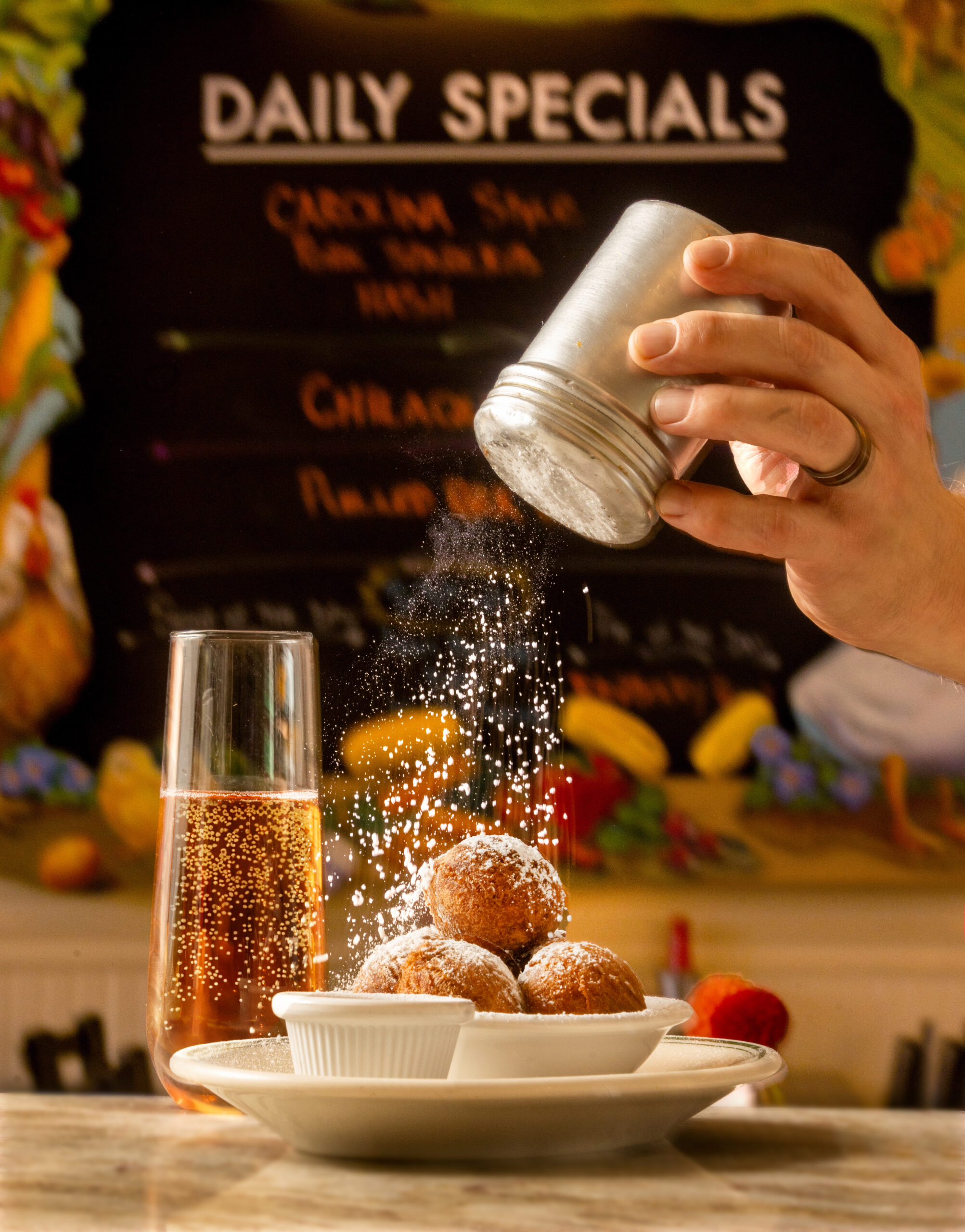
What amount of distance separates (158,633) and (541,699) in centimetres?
74

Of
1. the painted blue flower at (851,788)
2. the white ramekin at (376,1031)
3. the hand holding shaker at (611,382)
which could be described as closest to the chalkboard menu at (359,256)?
the painted blue flower at (851,788)

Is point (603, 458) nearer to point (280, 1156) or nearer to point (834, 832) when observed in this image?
point (280, 1156)

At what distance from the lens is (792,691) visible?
6.57 feet

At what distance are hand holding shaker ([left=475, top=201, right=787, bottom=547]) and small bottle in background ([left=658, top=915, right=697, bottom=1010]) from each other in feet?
4.62

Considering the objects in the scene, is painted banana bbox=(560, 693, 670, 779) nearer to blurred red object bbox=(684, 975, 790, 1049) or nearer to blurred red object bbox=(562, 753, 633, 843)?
blurred red object bbox=(562, 753, 633, 843)

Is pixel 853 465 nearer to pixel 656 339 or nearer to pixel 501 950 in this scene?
pixel 656 339

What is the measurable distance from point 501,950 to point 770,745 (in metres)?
1.35

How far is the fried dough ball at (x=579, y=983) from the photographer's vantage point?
62 cm

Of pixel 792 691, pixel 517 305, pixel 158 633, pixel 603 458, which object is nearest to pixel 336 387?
pixel 517 305

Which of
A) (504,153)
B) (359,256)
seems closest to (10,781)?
(359,256)

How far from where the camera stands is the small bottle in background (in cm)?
193

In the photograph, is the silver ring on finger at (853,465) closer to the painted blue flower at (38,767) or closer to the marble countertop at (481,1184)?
the marble countertop at (481,1184)

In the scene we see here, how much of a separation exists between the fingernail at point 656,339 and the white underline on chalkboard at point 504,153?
5.18ft

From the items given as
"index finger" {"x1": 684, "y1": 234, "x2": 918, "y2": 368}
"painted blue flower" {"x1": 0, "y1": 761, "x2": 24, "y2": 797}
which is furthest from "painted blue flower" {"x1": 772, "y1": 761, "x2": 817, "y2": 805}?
"index finger" {"x1": 684, "y1": 234, "x2": 918, "y2": 368}
